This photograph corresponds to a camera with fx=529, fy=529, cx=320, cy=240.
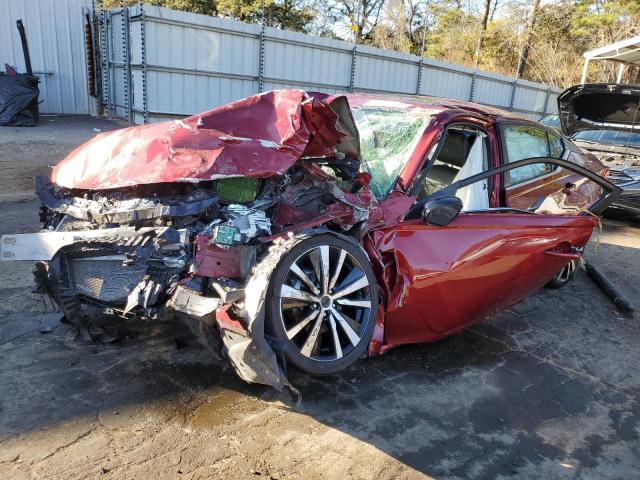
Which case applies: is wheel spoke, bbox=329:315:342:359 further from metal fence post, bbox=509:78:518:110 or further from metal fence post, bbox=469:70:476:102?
metal fence post, bbox=509:78:518:110

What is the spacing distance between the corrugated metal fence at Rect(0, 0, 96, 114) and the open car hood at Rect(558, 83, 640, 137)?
12.5m

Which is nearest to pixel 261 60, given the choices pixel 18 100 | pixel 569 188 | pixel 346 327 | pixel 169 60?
pixel 169 60

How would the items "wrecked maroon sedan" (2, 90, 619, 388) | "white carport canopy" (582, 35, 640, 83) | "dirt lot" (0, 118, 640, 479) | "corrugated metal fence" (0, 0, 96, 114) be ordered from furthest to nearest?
"corrugated metal fence" (0, 0, 96, 114) < "white carport canopy" (582, 35, 640, 83) < "wrecked maroon sedan" (2, 90, 619, 388) < "dirt lot" (0, 118, 640, 479)

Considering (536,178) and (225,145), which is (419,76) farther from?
(225,145)

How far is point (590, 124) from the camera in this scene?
889 centimetres

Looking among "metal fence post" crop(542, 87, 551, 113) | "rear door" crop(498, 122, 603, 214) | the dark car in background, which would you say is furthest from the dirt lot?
"metal fence post" crop(542, 87, 551, 113)

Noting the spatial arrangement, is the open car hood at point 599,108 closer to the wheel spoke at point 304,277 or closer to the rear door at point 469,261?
the rear door at point 469,261

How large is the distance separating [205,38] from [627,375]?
38.9 feet

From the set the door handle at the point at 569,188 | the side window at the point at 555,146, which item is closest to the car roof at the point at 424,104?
the side window at the point at 555,146

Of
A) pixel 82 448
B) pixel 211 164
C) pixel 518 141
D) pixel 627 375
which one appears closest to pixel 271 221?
pixel 211 164

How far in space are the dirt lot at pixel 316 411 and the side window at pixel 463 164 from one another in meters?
1.04

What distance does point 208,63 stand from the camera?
1300 centimetres

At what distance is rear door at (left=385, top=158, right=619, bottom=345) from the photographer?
320 cm

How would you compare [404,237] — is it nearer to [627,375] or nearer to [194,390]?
[194,390]
